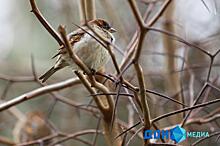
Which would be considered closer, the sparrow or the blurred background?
the sparrow

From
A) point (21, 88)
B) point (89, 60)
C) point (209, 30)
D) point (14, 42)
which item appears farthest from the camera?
point (14, 42)

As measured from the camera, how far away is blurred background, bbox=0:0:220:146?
2.19 meters

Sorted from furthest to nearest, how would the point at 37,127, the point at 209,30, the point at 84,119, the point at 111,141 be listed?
1. the point at 84,119
2. the point at 209,30
3. the point at 37,127
4. the point at 111,141

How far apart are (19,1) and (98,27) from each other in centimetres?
306

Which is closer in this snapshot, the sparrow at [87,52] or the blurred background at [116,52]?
the sparrow at [87,52]

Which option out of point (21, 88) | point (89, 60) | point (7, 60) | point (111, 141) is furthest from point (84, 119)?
point (111, 141)

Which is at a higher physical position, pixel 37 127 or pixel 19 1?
pixel 19 1

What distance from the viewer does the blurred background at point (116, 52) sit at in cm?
219

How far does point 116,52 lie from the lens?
2.76 metres

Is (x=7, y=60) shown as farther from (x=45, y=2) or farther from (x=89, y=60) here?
(x=89, y=60)

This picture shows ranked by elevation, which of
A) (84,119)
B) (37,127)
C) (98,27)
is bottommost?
(84,119)

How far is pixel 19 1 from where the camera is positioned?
4.63 m

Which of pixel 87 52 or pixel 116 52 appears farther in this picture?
pixel 116 52

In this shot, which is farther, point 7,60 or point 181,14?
point 7,60
